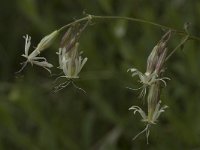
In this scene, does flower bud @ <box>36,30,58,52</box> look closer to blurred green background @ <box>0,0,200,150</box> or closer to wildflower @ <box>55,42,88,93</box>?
wildflower @ <box>55,42,88,93</box>

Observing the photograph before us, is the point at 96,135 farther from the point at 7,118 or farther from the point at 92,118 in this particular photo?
the point at 7,118

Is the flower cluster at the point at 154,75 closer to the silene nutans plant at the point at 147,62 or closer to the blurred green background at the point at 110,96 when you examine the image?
the silene nutans plant at the point at 147,62

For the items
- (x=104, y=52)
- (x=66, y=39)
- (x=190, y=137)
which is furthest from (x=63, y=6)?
(x=66, y=39)

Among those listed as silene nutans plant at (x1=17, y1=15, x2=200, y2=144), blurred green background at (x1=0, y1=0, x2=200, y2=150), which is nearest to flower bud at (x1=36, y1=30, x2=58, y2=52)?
silene nutans plant at (x1=17, y1=15, x2=200, y2=144)

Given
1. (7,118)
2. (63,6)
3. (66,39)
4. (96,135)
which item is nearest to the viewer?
(66,39)

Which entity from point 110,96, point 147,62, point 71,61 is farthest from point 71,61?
point 110,96
